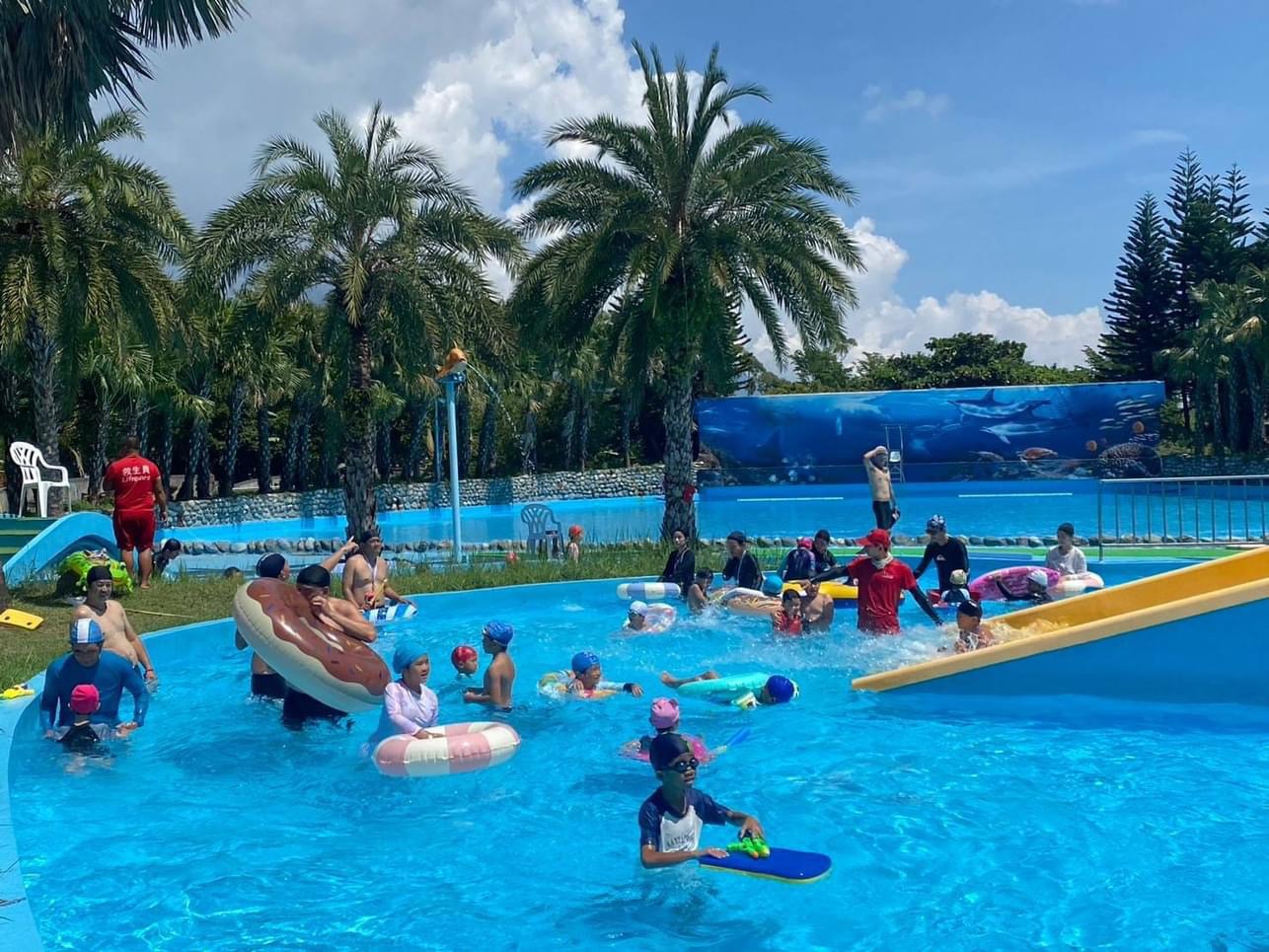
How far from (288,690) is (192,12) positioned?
643 centimetres

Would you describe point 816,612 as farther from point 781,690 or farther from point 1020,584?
point 1020,584

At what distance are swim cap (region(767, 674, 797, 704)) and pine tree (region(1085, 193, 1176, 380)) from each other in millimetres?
47181

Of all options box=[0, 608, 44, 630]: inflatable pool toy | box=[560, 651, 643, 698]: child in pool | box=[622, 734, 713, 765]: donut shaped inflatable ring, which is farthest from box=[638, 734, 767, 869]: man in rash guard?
box=[0, 608, 44, 630]: inflatable pool toy

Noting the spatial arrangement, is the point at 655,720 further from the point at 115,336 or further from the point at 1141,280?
the point at 1141,280

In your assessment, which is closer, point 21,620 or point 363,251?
point 21,620

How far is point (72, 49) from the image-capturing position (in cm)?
943

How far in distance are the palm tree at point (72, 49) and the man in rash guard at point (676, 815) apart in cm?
840

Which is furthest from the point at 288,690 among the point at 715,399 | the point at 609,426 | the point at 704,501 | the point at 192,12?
the point at 609,426

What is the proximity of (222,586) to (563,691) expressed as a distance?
750 centimetres

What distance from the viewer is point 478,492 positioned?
39562 mm

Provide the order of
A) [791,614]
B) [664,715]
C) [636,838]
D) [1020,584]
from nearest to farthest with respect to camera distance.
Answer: [664,715], [636,838], [791,614], [1020,584]

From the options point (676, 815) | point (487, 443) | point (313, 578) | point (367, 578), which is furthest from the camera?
point (487, 443)

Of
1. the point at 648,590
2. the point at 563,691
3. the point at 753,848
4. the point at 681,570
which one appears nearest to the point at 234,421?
the point at 648,590

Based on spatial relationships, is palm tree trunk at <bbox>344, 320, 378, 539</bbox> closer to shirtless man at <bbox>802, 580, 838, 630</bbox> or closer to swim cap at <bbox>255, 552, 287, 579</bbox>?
swim cap at <bbox>255, 552, 287, 579</bbox>
